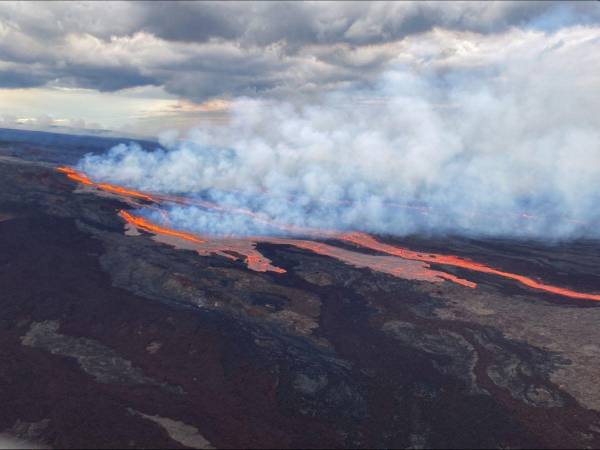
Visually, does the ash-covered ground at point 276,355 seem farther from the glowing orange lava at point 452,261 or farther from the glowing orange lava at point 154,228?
the glowing orange lava at point 154,228

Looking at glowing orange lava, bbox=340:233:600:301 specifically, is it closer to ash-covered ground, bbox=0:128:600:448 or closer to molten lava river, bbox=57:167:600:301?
molten lava river, bbox=57:167:600:301

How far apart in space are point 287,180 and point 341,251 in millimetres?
41298

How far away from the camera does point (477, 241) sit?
65.2m

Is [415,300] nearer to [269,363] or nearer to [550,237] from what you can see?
[269,363]

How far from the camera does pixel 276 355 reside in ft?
91.0

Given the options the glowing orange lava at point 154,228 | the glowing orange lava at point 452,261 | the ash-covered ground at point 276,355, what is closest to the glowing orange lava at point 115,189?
the glowing orange lava at point 154,228

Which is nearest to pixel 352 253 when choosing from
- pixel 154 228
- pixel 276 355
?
pixel 154 228

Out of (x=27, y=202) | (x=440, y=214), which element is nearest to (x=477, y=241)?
(x=440, y=214)

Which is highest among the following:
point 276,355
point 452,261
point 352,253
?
point 452,261

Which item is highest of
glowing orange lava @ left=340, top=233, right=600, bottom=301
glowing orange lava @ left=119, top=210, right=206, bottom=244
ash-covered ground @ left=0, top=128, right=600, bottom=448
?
glowing orange lava @ left=340, top=233, right=600, bottom=301

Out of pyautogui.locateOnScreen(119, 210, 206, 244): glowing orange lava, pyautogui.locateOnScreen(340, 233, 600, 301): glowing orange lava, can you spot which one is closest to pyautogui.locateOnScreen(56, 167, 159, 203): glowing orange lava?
pyautogui.locateOnScreen(119, 210, 206, 244): glowing orange lava

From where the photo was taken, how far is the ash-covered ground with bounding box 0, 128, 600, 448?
21.3 meters

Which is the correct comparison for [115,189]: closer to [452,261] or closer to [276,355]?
[452,261]

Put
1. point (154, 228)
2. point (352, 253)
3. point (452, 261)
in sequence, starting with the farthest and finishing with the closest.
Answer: point (154, 228) < point (352, 253) < point (452, 261)
